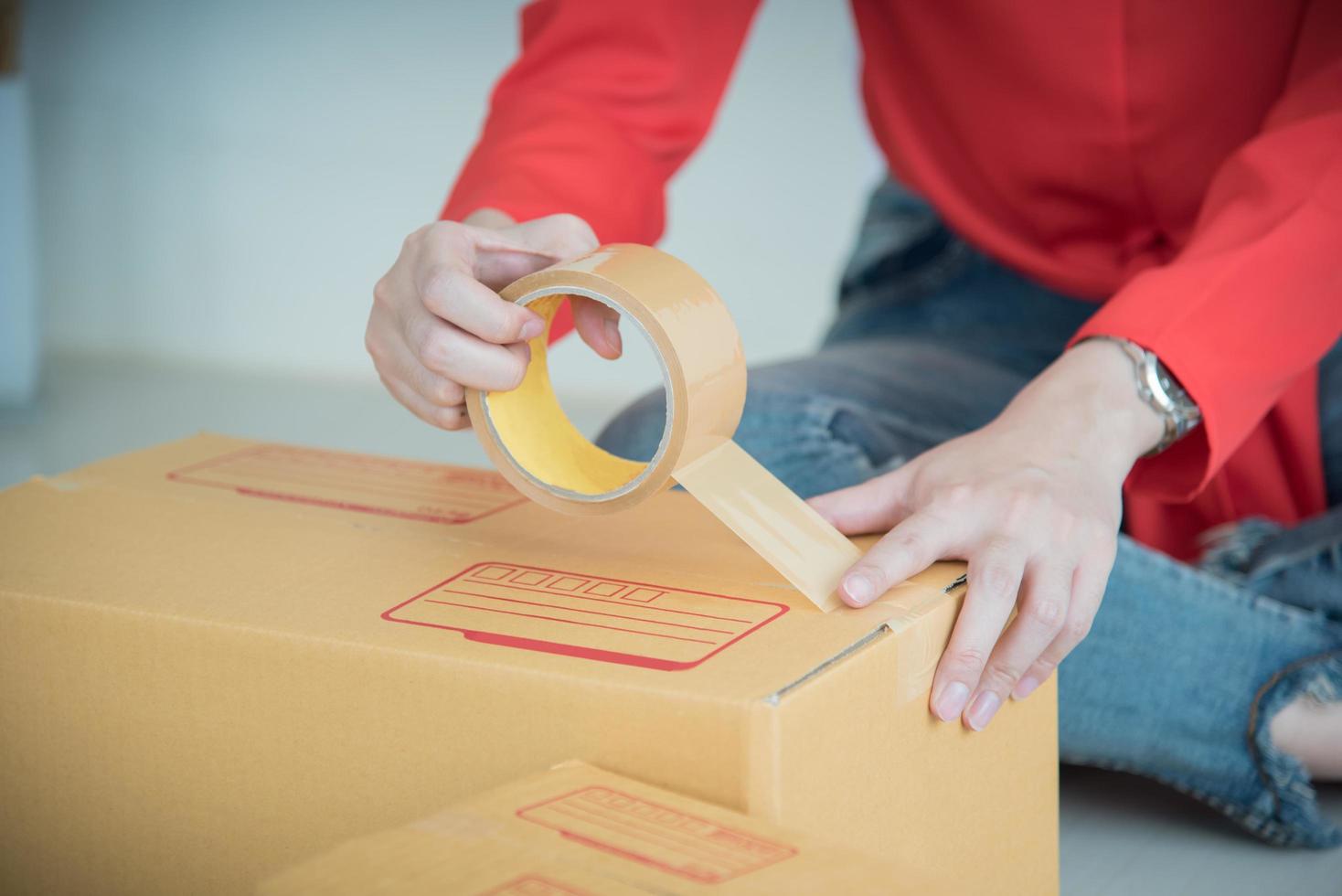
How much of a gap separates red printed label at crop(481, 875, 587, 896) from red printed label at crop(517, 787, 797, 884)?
0.03 m

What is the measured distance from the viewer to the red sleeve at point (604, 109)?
3.32 feet

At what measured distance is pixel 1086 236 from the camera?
121 cm

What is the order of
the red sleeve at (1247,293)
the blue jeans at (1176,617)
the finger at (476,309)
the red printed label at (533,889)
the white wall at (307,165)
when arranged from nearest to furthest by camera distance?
the red printed label at (533,889) → the finger at (476,309) → the red sleeve at (1247,293) → the blue jeans at (1176,617) → the white wall at (307,165)

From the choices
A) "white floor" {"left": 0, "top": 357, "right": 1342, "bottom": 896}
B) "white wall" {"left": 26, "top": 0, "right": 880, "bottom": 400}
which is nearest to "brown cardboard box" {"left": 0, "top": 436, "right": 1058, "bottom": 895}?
"white floor" {"left": 0, "top": 357, "right": 1342, "bottom": 896}

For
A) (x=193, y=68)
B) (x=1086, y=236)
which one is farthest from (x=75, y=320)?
(x=1086, y=236)

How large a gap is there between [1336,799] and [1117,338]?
50 cm

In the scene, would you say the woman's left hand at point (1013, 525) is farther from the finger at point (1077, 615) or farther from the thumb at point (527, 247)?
the thumb at point (527, 247)

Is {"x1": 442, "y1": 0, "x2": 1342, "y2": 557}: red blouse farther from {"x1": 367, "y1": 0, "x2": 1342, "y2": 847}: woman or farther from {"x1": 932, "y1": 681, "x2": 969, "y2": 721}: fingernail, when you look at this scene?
{"x1": 932, "y1": 681, "x2": 969, "y2": 721}: fingernail

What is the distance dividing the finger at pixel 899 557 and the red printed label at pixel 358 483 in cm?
29

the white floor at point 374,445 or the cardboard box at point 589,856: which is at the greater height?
the cardboard box at point 589,856

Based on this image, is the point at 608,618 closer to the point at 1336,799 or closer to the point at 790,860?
the point at 790,860

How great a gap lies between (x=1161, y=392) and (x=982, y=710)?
255mm

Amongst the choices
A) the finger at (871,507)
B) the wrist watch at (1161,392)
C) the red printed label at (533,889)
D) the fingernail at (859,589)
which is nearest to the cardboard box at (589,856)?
the red printed label at (533,889)

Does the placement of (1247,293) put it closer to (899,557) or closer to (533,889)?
(899,557)
